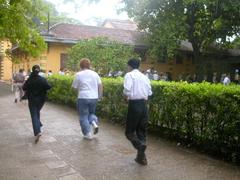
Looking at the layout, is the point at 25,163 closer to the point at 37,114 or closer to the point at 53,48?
the point at 37,114

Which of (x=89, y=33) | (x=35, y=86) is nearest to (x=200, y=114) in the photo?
(x=35, y=86)

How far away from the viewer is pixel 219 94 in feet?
26.6

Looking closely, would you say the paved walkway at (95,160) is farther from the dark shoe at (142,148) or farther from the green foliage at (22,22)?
the green foliage at (22,22)

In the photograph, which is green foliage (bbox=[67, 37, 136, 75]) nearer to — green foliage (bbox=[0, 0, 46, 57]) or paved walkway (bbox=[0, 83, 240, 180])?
green foliage (bbox=[0, 0, 46, 57])

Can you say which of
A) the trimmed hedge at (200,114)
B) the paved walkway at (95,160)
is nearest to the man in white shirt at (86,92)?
the paved walkway at (95,160)

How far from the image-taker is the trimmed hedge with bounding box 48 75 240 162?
25.6ft

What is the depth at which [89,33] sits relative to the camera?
34594 mm

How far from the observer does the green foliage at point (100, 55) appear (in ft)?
78.9

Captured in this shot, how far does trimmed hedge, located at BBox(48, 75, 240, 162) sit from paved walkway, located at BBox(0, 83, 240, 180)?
0.32 m

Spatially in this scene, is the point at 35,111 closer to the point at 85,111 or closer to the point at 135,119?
the point at 85,111

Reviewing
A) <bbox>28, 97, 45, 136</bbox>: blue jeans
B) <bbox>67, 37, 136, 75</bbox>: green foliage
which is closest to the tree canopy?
<bbox>67, 37, 136, 75</bbox>: green foliage

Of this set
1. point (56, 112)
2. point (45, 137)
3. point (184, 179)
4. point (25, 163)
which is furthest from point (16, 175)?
point (56, 112)

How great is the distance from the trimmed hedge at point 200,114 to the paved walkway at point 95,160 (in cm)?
32

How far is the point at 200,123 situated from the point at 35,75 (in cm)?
400
